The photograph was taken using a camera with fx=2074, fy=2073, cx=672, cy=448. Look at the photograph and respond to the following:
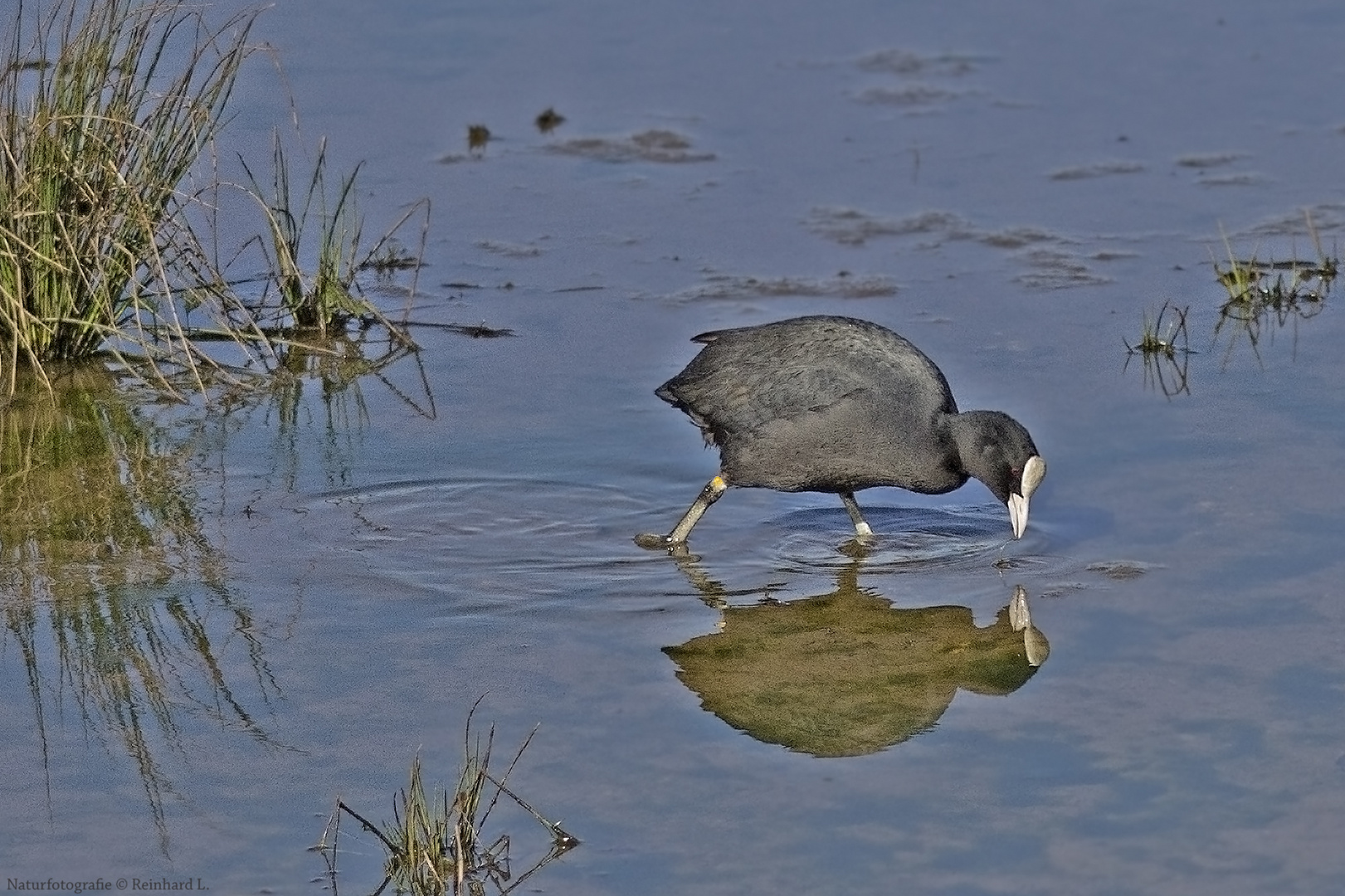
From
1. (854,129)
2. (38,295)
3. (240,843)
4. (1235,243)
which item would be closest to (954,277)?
(1235,243)

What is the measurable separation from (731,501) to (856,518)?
23.5 inches

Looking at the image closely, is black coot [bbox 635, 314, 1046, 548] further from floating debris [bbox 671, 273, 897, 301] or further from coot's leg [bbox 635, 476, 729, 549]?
floating debris [bbox 671, 273, 897, 301]

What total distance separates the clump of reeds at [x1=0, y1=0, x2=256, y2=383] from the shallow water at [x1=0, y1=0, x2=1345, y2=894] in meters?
0.65

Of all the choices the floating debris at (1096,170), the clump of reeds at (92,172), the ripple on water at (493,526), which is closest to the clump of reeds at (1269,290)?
the floating debris at (1096,170)

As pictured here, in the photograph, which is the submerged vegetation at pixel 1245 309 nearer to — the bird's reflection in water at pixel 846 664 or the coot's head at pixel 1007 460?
the coot's head at pixel 1007 460

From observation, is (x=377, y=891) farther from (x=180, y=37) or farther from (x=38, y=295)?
(x=180, y=37)

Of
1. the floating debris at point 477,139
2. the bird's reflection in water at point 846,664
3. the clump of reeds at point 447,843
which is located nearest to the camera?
the clump of reeds at point 447,843

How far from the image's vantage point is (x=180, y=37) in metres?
10.9

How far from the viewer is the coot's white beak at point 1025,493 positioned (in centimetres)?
709

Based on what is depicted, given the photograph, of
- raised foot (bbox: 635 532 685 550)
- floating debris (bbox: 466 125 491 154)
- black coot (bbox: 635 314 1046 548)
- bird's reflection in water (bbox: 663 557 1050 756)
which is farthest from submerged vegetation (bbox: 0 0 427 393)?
floating debris (bbox: 466 125 491 154)

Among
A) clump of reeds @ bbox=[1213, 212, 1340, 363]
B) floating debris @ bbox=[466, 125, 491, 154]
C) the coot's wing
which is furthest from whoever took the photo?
floating debris @ bbox=[466, 125, 491, 154]

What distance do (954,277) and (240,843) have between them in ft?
18.6

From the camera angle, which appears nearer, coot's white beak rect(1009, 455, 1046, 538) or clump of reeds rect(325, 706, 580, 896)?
clump of reeds rect(325, 706, 580, 896)

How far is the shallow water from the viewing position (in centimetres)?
528
